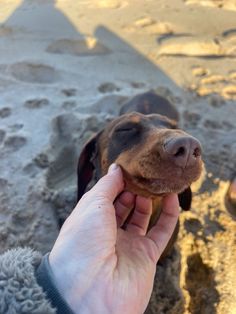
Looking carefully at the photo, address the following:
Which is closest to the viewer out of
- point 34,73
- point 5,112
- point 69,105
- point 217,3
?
point 5,112

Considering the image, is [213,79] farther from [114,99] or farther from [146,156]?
[146,156]

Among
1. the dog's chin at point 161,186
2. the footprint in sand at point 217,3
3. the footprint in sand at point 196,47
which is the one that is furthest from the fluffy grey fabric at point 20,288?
the footprint in sand at point 217,3

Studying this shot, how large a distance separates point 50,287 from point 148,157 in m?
0.76

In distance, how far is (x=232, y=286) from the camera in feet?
9.15

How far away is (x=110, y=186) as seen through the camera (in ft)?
7.07

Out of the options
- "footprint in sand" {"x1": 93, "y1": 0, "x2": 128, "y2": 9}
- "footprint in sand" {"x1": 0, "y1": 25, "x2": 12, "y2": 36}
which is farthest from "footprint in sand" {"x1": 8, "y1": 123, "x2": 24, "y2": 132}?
"footprint in sand" {"x1": 93, "y1": 0, "x2": 128, "y2": 9}

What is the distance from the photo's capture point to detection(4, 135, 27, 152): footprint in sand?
142 inches

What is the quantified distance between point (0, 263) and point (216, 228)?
1739mm

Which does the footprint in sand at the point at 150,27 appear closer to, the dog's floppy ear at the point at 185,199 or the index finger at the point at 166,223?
the dog's floppy ear at the point at 185,199

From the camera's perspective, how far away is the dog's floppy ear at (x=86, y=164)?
3.01m

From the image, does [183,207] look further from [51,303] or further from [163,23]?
[163,23]

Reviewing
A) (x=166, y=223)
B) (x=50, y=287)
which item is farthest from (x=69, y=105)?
(x=50, y=287)

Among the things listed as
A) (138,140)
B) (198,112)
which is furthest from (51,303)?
(198,112)

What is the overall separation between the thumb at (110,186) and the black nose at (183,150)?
0.26 meters
